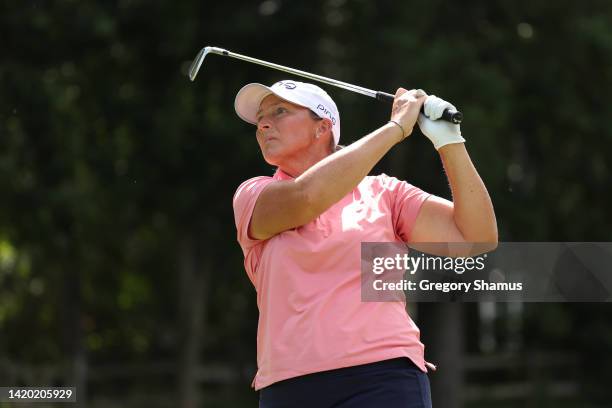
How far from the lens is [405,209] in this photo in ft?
9.95

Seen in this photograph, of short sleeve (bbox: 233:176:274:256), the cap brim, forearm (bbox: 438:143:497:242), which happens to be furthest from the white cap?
forearm (bbox: 438:143:497:242)

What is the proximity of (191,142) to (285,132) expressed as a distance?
9.62 metres

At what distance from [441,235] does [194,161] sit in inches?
389

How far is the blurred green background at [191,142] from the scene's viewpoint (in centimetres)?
1198

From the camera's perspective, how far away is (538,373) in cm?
1862

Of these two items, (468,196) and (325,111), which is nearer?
(468,196)

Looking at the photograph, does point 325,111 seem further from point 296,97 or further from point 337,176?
point 337,176

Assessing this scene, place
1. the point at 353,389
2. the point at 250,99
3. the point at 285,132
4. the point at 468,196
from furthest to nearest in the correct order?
the point at 250,99 → the point at 285,132 → the point at 468,196 → the point at 353,389

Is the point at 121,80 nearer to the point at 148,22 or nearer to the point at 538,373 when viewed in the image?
the point at 148,22

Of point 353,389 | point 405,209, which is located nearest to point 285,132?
point 405,209

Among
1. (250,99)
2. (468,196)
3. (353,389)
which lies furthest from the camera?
(250,99)

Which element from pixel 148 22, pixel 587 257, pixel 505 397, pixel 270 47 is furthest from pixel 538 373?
pixel 587 257

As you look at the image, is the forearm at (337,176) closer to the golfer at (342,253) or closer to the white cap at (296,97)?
the golfer at (342,253)

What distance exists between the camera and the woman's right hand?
295 centimetres
